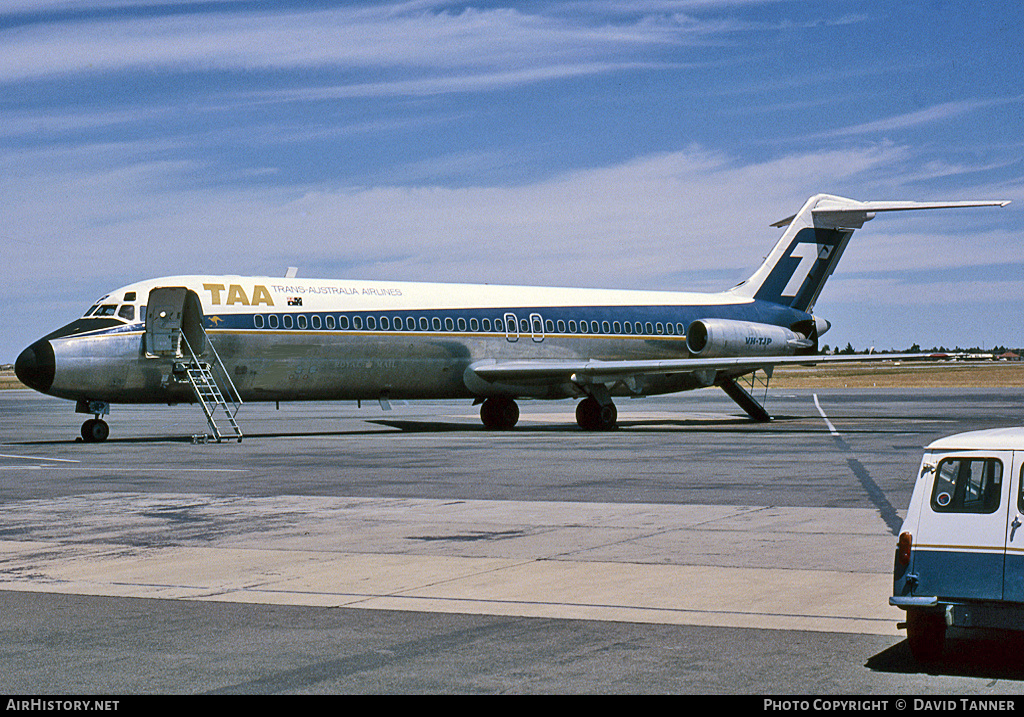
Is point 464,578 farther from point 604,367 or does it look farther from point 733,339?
point 733,339

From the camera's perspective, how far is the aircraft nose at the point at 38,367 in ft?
96.2

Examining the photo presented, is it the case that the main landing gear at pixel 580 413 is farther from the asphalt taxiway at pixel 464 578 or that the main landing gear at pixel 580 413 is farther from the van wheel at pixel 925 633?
the van wheel at pixel 925 633

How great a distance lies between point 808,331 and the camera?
44500mm

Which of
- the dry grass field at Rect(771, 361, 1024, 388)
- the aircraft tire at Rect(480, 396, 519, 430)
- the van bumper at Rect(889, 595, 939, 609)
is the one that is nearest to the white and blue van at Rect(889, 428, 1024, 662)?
the van bumper at Rect(889, 595, 939, 609)

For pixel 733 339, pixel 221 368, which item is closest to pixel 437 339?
pixel 221 368

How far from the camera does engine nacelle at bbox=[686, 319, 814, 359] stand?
1592 inches

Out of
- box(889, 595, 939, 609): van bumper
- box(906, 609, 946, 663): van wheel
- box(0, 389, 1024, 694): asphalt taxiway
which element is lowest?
box(0, 389, 1024, 694): asphalt taxiway

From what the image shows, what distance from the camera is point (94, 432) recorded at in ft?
104

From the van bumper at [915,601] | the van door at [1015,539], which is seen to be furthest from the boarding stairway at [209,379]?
the van door at [1015,539]

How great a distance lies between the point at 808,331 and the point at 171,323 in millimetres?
24181

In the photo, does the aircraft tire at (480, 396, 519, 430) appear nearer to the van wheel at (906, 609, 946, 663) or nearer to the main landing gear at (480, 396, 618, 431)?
the main landing gear at (480, 396, 618, 431)

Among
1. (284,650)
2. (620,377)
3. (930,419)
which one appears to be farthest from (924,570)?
(930,419)

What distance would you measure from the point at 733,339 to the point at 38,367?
22.4m

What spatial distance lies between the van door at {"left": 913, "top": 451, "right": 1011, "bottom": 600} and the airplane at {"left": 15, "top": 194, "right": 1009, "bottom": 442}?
81.8 feet
